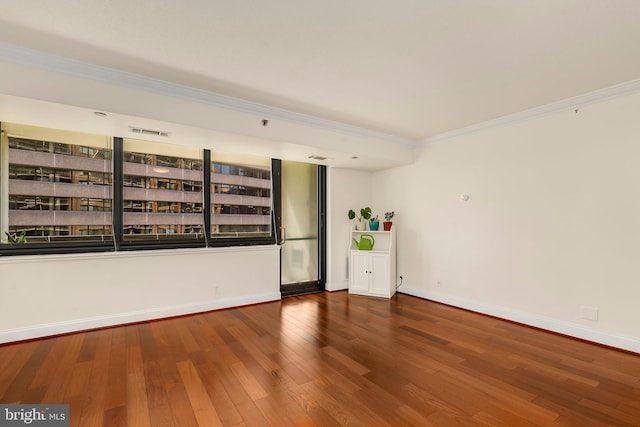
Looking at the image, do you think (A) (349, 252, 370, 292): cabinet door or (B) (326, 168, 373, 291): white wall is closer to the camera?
(A) (349, 252, 370, 292): cabinet door

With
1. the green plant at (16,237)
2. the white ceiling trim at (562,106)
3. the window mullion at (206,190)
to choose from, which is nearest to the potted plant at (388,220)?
the white ceiling trim at (562,106)

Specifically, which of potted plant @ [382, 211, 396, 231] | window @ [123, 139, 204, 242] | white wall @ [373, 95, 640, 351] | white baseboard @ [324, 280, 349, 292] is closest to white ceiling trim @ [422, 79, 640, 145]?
white wall @ [373, 95, 640, 351]

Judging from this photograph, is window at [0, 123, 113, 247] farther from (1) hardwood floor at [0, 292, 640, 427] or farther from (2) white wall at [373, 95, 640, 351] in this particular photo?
(2) white wall at [373, 95, 640, 351]

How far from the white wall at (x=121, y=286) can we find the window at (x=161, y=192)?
0.33m

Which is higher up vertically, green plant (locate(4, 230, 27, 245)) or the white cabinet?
green plant (locate(4, 230, 27, 245))

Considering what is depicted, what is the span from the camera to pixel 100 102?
2639mm

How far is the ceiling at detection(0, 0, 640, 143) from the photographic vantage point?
189 cm

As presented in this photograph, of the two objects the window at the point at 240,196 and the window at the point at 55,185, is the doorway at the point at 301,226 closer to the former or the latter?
the window at the point at 240,196

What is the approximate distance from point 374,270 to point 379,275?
115 mm

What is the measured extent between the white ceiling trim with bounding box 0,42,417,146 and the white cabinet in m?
2.13

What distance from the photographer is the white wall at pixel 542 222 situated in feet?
9.75

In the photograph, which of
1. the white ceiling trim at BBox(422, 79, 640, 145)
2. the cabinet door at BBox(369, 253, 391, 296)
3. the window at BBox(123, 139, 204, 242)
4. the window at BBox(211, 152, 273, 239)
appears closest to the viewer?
the white ceiling trim at BBox(422, 79, 640, 145)

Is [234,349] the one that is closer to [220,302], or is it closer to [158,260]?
[220,302]

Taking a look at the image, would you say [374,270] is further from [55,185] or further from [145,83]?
[55,185]
